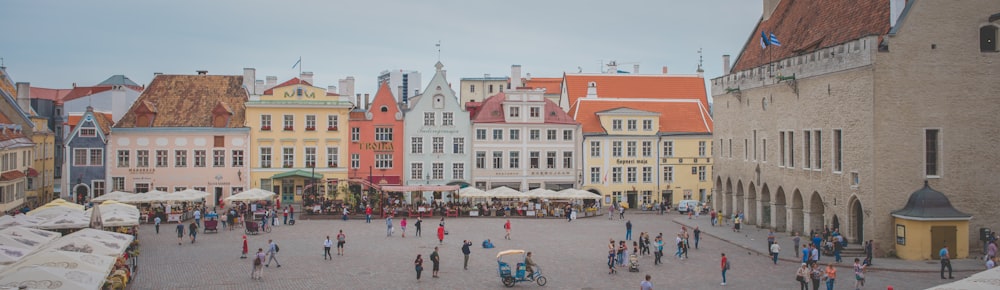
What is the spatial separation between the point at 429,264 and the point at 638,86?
39.2 m

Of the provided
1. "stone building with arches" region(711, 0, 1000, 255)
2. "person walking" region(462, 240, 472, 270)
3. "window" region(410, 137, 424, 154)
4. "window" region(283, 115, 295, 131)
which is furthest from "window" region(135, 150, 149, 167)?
"stone building with arches" region(711, 0, 1000, 255)

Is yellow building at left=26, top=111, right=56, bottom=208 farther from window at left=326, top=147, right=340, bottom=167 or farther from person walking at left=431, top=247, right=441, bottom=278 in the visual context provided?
person walking at left=431, top=247, right=441, bottom=278

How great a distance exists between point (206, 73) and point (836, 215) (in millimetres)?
43349

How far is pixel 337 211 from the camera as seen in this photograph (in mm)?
47969

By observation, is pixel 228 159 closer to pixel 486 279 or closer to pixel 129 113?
pixel 129 113

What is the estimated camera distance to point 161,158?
54.4 m

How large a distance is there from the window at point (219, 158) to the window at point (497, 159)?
17.5 m

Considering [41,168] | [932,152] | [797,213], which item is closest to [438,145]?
[41,168]

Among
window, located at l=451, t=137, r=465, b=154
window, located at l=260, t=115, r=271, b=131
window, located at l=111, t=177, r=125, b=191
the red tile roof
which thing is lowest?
window, located at l=111, t=177, r=125, b=191

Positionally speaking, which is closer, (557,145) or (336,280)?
(336,280)

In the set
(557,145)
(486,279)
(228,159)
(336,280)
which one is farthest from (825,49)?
(228,159)

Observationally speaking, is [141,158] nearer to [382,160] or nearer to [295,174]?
[295,174]

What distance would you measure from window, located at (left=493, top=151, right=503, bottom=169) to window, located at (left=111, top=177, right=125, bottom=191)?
939 inches

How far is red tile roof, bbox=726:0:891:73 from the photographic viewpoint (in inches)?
1346
